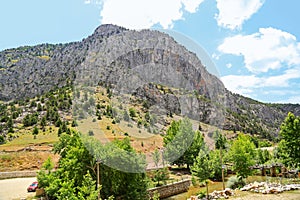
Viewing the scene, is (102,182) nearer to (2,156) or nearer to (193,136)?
(193,136)

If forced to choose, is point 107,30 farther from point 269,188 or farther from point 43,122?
point 269,188

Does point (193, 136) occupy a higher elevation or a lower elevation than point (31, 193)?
higher

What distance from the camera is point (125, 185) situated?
19.0m

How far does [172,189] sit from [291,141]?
11.7m

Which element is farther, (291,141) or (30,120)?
(30,120)

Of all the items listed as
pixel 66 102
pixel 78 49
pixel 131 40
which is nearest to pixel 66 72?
pixel 78 49

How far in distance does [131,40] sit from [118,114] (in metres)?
6.42

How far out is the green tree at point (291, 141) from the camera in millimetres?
25656

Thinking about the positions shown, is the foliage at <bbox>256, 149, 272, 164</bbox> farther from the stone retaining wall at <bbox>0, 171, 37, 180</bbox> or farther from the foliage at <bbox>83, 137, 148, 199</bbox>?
the stone retaining wall at <bbox>0, 171, 37, 180</bbox>

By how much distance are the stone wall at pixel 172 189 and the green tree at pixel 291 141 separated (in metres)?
9.69

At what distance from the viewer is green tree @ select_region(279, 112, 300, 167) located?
2566 cm

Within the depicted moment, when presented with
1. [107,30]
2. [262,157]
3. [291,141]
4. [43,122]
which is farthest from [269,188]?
[107,30]

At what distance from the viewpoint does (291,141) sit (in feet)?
85.5

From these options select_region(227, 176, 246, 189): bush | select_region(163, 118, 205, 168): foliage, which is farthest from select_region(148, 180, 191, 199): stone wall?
select_region(163, 118, 205, 168): foliage
